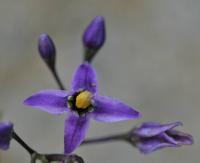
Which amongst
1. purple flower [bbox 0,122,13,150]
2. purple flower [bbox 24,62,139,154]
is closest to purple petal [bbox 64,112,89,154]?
purple flower [bbox 24,62,139,154]

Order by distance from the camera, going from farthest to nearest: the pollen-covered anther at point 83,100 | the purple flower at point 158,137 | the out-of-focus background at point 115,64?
the out-of-focus background at point 115,64 < the pollen-covered anther at point 83,100 < the purple flower at point 158,137

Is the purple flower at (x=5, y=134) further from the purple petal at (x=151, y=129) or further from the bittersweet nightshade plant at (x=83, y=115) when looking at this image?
the purple petal at (x=151, y=129)

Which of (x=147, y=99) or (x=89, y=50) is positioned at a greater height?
(x=89, y=50)

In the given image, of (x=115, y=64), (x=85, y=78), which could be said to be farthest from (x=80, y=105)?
(x=115, y=64)

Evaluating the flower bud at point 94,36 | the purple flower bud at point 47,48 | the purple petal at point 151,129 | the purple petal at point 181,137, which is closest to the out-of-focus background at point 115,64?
the purple flower bud at point 47,48

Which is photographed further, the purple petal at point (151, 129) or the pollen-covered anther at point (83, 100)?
the pollen-covered anther at point (83, 100)

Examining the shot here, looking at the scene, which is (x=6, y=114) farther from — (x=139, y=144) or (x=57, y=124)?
(x=139, y=144)

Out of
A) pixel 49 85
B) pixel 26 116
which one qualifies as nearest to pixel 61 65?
pixel 49 85
